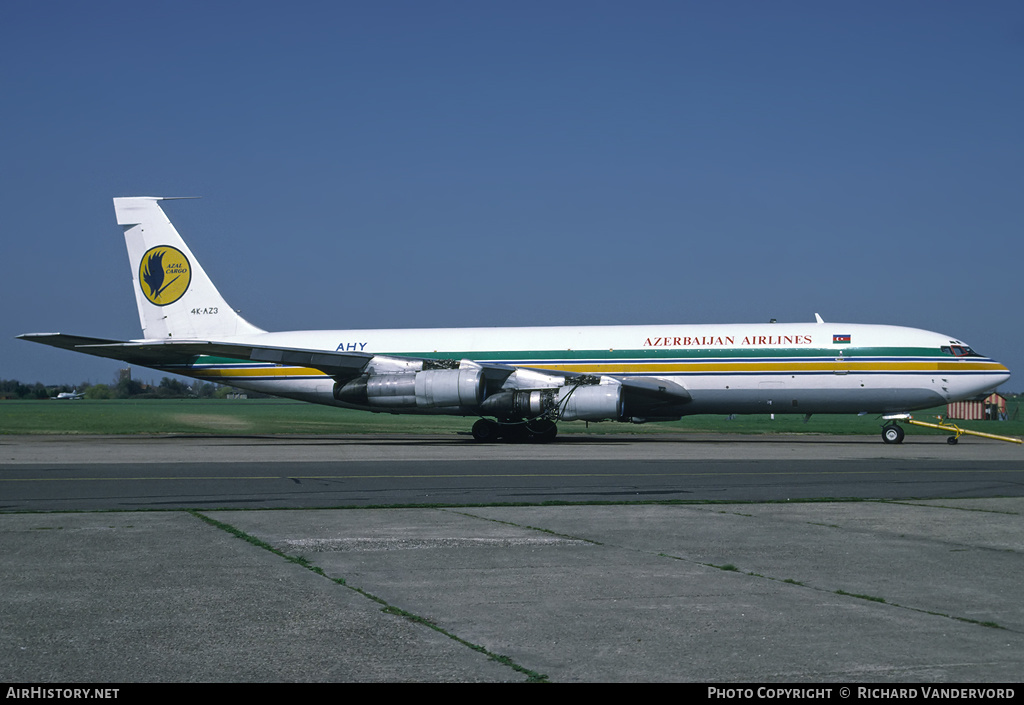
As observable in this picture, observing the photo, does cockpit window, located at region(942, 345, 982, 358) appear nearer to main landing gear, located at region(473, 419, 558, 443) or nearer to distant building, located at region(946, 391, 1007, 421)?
main landing gear, located at region(473, 419, 558, 443)

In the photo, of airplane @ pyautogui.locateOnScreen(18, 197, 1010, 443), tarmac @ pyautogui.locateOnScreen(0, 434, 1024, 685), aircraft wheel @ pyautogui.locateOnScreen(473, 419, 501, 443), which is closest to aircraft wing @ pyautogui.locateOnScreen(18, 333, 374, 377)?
airplane @ pyautogui.locateOnScreen(18, 197, 1010, 443)

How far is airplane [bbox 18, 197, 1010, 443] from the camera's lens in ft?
95.6

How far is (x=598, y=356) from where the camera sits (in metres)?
31.0

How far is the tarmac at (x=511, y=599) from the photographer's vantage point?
16.1ft

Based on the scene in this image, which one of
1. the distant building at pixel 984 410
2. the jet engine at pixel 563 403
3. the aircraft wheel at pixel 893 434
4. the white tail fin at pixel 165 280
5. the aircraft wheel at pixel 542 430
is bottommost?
the distant building at pixel 984 410

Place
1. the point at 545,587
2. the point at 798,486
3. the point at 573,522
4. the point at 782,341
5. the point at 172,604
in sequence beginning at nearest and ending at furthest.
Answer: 1. the point at 172,604
2. the point at 545,587
3. the point at 573,522
4. the point at 798,486
5. the point at 782,341

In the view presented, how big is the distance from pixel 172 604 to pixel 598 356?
994 inches

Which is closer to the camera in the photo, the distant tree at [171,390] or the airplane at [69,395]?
the distant tree at [171,390]

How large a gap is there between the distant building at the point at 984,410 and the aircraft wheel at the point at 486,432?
26919 millimetres

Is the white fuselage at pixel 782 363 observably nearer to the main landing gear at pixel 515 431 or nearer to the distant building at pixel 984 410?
the main landing gear at pixel 515 431

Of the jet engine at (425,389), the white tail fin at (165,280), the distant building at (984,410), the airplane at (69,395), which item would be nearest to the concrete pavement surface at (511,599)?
the jet engine at (425,389)

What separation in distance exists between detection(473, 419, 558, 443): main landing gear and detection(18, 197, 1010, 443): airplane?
0.04 meters
